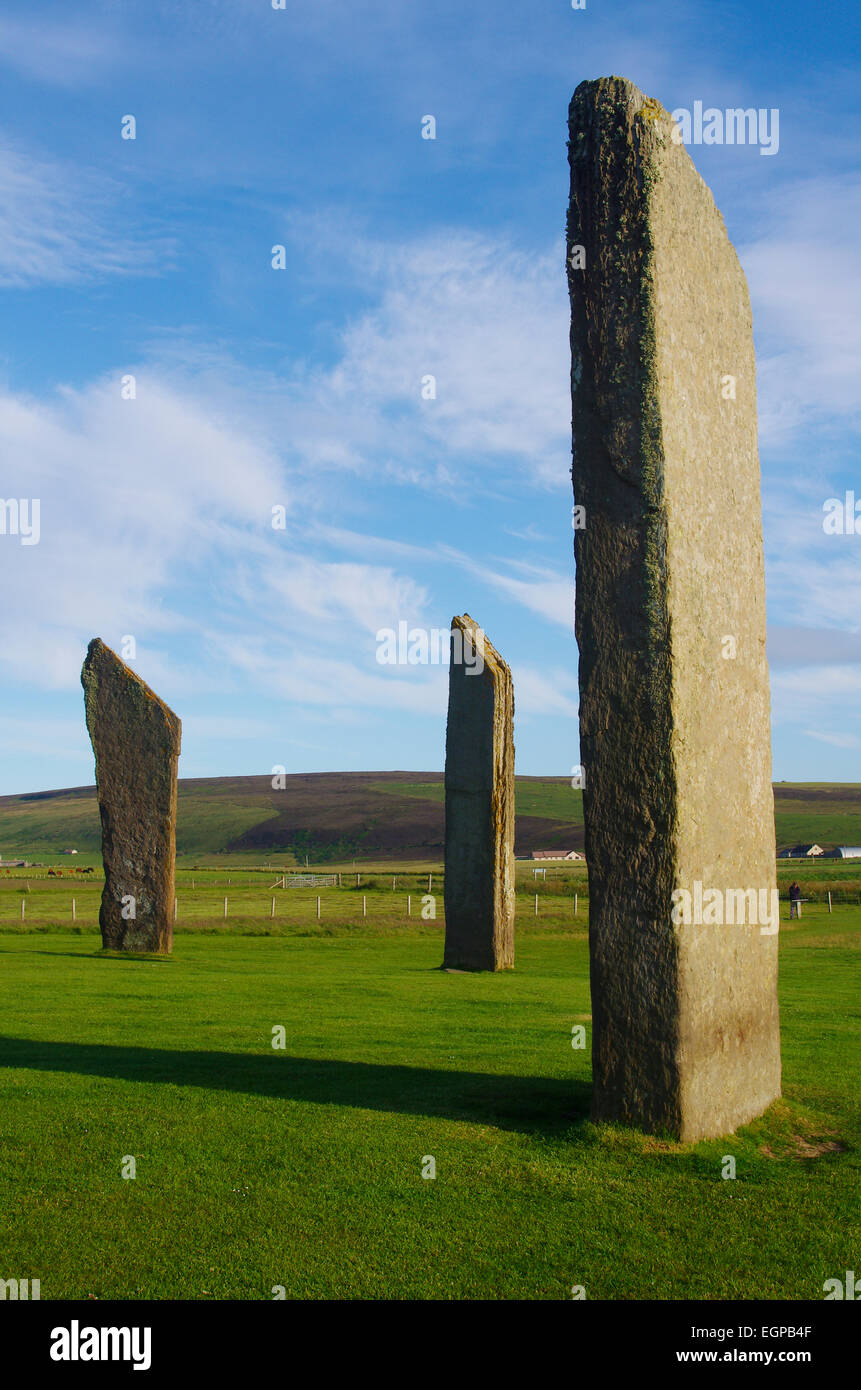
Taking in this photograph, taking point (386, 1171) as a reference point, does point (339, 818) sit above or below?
above

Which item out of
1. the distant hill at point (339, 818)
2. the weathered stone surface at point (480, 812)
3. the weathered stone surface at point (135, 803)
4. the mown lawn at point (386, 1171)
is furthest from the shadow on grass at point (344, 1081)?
the distant hill at point (339, 818)

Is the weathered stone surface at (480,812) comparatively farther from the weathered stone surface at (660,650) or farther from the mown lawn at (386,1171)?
the weathered stone surface at (660,650)

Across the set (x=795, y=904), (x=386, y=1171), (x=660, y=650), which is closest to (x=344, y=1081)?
(x=386, y=1171)

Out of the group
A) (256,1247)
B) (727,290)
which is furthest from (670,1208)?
(727,290)

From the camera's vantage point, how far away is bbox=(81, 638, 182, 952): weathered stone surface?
63.5 ft

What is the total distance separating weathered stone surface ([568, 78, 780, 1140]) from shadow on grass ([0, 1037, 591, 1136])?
0.75 m

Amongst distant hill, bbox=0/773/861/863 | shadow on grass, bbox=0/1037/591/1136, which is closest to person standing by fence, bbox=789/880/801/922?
shadow on grass, bbox=0/1037/591/1136

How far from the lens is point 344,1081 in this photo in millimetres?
8141

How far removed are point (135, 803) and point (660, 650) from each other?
14.7 metres

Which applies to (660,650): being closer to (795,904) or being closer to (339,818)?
(795,904)

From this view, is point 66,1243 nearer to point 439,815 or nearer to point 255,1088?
point 255,1088

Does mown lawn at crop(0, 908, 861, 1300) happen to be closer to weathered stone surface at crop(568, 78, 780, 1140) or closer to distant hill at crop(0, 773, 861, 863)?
weathered stone surface at crop(568, 78, 780, 1140)

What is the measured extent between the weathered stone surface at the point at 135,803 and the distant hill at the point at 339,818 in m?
77.9

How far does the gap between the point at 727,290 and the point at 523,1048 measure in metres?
6.36
